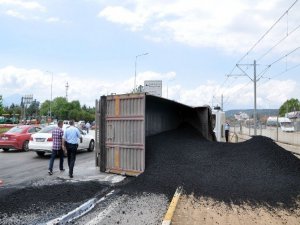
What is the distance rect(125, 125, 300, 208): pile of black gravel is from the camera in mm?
9781

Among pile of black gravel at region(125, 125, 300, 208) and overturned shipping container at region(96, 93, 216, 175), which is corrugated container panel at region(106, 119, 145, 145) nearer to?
overturned shipping container at region(96, 93, 216, 175)

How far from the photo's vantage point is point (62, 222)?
7281 millimetres

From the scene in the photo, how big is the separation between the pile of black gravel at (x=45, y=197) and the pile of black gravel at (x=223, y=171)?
1.13 m

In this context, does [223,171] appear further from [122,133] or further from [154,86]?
[154,86]

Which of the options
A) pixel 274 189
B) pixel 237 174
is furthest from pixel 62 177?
pixel 274 189

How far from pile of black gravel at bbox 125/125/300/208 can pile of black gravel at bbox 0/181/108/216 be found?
1.13 metres

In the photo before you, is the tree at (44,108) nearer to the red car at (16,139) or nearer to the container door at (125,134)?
the red car at (16,139)

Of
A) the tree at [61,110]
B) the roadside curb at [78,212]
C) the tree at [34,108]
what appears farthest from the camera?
the tree at [61,110]

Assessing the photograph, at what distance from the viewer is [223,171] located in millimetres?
11727

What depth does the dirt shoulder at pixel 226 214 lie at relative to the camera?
7.62 meters

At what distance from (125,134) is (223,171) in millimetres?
3425

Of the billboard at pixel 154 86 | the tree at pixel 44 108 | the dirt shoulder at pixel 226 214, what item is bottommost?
the dirt shoulder at pixel 226 214

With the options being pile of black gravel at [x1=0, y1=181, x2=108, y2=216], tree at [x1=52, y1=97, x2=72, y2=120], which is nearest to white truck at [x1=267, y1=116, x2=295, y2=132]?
pile of black gravel at [x1=0, y1=181, x2=108, y2=216]

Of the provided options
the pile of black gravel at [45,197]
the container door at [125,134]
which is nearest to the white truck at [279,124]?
the container door at [125,134]
